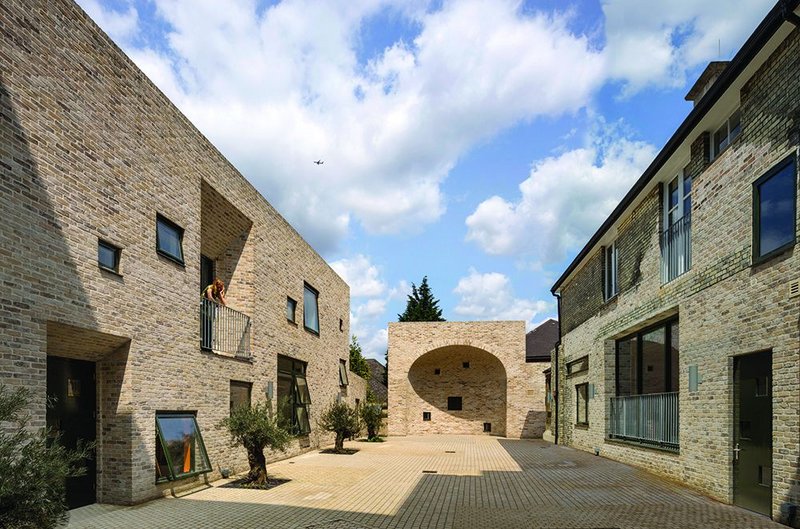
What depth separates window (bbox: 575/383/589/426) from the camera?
19266 mm

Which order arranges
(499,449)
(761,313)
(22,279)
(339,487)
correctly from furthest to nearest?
(499,449), (339,487), (761,313), (22,279)

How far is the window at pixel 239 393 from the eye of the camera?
45.0 ft

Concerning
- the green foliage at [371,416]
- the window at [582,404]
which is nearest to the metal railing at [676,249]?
the window at [582,404]

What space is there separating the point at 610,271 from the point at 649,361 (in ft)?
12.9

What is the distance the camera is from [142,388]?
976cm

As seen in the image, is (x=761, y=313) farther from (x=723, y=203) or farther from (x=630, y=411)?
(x=630, y=411)

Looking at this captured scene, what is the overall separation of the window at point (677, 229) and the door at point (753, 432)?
287 centimetres

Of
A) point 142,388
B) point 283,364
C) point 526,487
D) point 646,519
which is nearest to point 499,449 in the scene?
point 283,364

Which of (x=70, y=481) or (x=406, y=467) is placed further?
(x=406, y=467)

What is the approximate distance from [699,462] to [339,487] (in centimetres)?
647

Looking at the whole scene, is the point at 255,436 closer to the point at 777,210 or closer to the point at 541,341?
the point at 777,210

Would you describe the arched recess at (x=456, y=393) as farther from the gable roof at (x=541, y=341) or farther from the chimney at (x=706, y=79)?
the chimney at (x=706, y=79)

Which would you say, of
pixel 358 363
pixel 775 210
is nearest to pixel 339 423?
pixel 775 210

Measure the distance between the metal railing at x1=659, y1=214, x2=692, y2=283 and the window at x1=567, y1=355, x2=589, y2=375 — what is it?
6.82 meters
